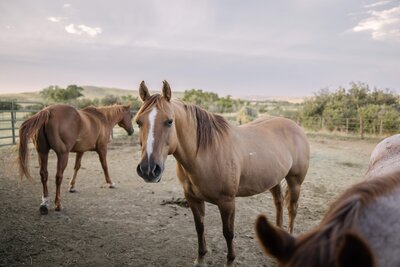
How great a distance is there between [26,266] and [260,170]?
9.45 ft

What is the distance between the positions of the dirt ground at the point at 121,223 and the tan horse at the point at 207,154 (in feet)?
2.10

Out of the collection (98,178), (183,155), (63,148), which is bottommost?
(98,178)

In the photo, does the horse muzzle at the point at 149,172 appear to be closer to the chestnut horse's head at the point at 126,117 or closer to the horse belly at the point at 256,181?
the horse belly at the point at 256,181

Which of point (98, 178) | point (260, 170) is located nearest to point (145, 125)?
point (260, 170)

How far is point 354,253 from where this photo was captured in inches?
30.7

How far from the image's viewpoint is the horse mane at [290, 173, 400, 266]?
0.89 meters

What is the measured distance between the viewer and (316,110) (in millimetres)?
22219

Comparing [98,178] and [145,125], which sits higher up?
[145,125]

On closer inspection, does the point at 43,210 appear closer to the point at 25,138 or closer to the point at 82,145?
the point at 25,138

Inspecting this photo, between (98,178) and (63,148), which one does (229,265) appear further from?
(98,178)

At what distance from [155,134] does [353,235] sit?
1.77 m

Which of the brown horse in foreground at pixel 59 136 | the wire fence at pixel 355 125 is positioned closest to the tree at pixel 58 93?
the wire fence at pixel 355 125

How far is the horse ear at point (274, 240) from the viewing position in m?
1.00

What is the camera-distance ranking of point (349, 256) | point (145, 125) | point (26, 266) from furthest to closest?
1. point (26, 266)
2. point (145, 125)
3. point (349, 256)
